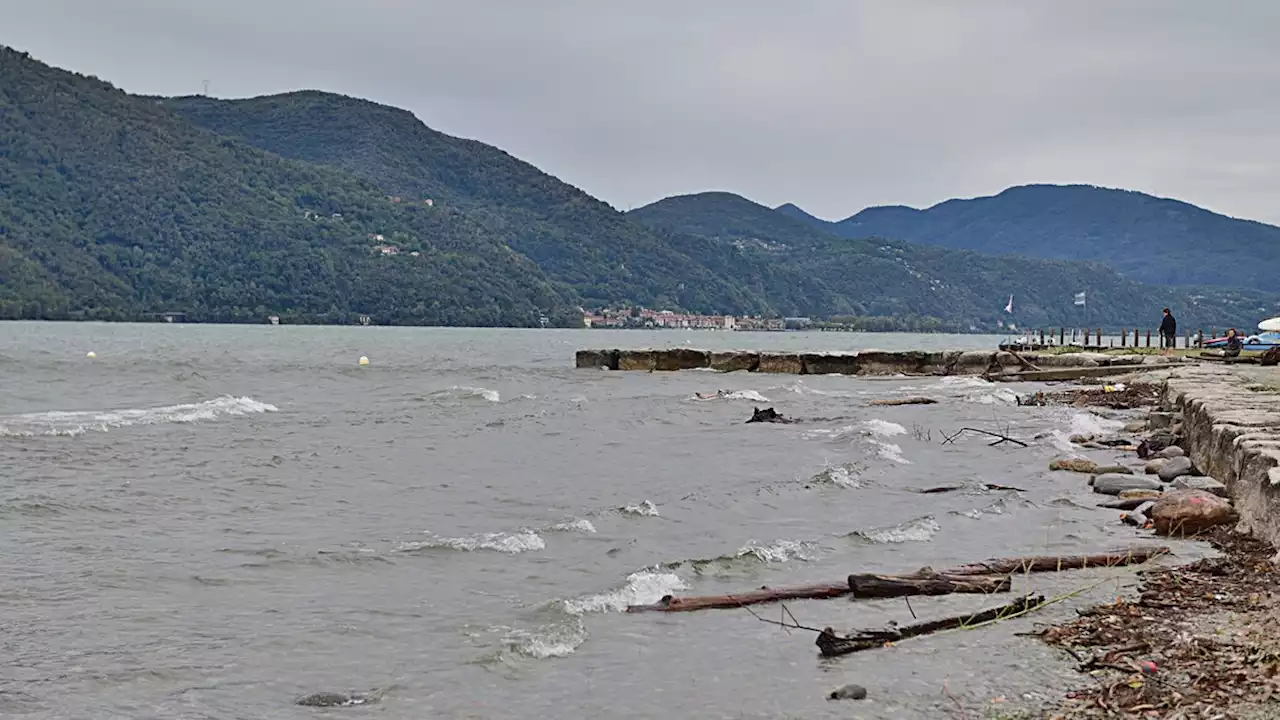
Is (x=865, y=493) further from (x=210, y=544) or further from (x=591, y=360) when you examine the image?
(x=591, y=360)

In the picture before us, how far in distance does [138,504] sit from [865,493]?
8319 mm

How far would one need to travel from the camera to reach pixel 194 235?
503 ft

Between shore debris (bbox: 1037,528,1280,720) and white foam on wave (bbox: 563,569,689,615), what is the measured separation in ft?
9.40

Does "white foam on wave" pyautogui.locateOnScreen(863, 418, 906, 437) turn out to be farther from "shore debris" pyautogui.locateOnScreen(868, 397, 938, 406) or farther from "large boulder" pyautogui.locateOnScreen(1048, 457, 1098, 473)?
"shore debris" pyautogui.locateOnScreen(868, 397, 938, 406)

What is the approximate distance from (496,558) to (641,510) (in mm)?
2850

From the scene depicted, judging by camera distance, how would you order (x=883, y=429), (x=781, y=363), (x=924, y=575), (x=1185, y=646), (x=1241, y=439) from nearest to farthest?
(x=1185, y=646) → (x=924, y=575) → (x=1241, y=439) → (x=883, y=429) → (x=781, y=363)

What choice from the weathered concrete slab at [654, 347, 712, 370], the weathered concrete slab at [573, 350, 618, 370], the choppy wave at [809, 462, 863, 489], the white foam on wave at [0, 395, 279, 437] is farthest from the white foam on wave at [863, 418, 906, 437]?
the weathered concrete slab at [573, 350, 618, 370]

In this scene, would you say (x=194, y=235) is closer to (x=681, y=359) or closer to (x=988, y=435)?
(x=681, y=359)

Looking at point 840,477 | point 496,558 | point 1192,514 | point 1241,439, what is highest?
point 1241,439

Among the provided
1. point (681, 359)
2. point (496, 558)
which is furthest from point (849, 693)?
point (681, 359)

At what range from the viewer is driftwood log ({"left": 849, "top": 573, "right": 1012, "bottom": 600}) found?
8406mm

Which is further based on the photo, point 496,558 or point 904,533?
point 904,533

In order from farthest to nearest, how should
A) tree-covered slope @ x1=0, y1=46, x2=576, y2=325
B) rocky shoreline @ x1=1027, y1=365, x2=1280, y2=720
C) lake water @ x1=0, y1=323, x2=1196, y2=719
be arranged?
tree-covered slope @ x1=0, y1=46, x2=576, y2=325 → lake water @ x1=0, y1=323, x2=1196, y2=719 → rocky shoreline @ x1=1027, y1=365, x2=1280, y2=720

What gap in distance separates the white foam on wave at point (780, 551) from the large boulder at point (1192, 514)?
3.11m
